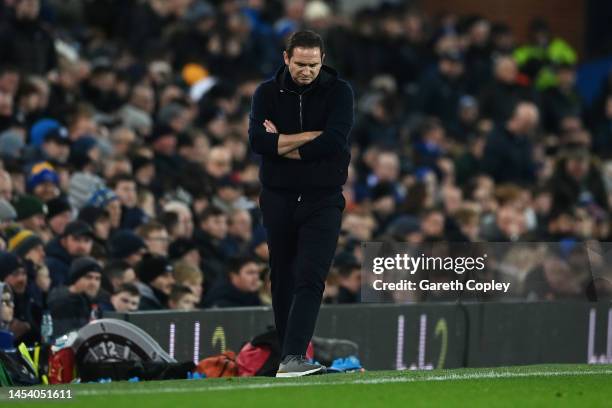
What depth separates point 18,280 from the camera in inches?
443

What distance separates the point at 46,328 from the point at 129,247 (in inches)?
77.2

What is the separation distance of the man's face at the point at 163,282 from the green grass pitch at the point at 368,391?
3.38 metres

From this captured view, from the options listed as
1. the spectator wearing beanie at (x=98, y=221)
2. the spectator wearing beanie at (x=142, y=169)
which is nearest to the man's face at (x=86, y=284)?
the spectator wearing beanie at (x=98, y=221)

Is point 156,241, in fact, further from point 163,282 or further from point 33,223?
point 33,223

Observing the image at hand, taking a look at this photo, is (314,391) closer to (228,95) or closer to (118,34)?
(228,95)

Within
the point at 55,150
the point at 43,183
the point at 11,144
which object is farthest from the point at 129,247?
the point at 11,144

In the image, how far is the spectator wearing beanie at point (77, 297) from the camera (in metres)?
11.3

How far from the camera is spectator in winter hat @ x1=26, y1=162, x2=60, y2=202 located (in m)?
13.8

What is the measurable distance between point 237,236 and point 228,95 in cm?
400

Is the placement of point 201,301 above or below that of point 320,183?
below

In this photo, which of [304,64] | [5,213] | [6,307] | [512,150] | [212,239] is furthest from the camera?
[512,150]

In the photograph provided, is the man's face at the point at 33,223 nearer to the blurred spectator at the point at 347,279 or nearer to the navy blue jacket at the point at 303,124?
the blurred spectator at the point at 347,279

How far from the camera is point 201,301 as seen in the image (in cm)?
1314

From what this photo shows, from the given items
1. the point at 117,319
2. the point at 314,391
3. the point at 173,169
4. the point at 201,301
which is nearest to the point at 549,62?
the point at 173,169
